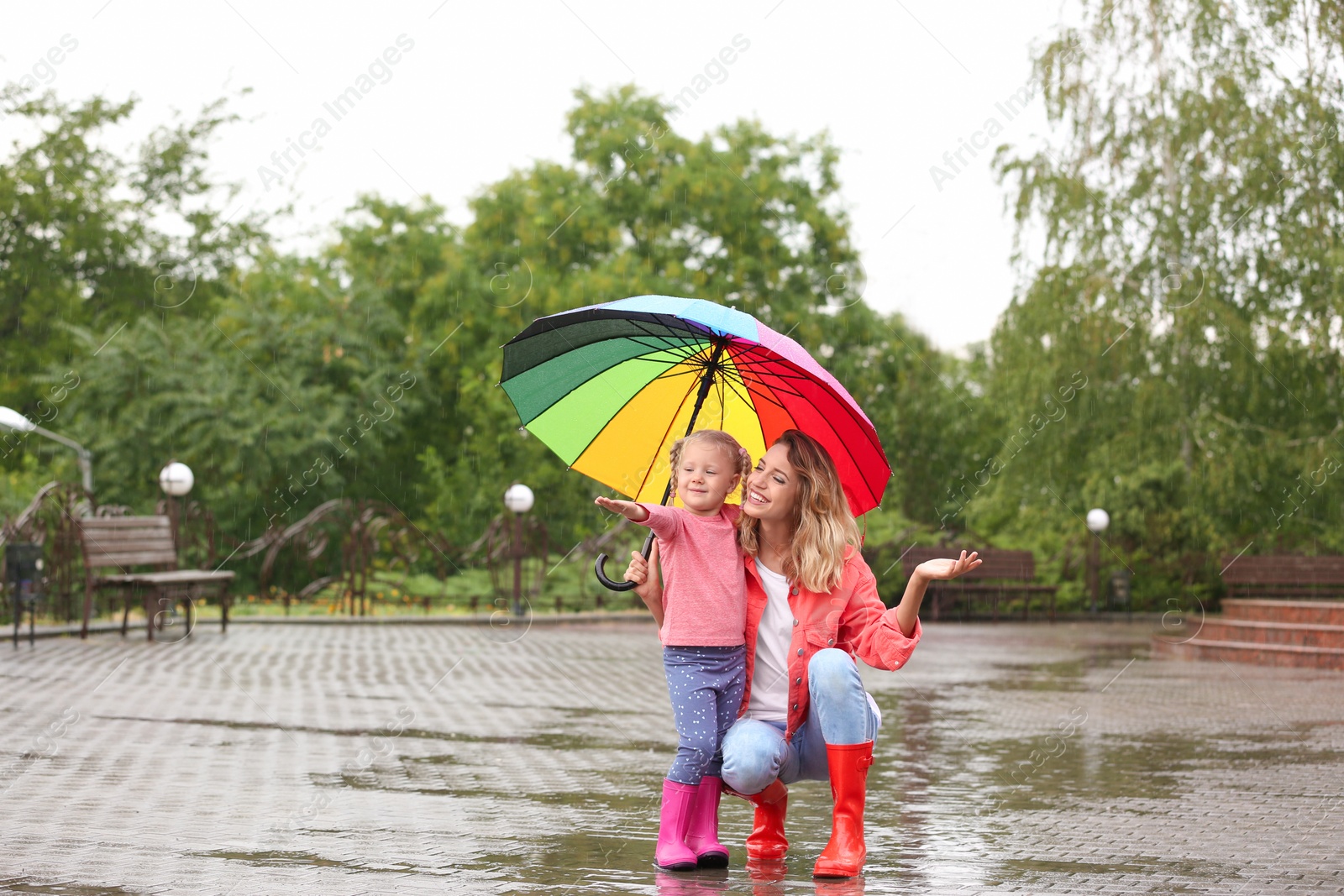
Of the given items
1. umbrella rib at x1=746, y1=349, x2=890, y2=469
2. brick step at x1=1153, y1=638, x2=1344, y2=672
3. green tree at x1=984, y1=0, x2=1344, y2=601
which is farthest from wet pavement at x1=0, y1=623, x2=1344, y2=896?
green tree at x1=984, y1=0, x2=1344, y2=601

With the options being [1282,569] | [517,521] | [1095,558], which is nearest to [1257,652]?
[1282,569]

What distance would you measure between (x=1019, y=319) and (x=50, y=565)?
16785 millimetres

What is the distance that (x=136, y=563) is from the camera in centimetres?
1509

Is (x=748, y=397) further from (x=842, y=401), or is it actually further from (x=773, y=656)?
(x=773, y=656)

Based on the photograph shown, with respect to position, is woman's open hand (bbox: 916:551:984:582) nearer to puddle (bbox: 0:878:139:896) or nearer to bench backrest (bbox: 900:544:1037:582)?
puddle (bbox: 0:878:139:896)

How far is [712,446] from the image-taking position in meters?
4.38

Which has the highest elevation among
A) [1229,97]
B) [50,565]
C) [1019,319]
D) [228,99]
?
[228,99]

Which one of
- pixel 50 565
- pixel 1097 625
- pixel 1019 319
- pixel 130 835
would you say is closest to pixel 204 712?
pixel 130 835

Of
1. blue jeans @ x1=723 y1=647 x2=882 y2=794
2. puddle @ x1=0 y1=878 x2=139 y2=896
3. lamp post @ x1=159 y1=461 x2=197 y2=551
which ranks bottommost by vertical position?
puddle @ x1=0 y1=878 x2=139 y2=896

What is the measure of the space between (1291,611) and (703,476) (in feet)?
44.6

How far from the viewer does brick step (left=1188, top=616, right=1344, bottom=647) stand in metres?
15.0

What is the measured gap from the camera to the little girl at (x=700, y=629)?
427 centimetres

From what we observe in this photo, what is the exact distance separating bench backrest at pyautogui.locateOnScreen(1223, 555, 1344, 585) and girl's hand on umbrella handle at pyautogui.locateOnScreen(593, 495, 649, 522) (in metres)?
17.9

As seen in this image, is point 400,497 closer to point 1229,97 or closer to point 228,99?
point 228,99
